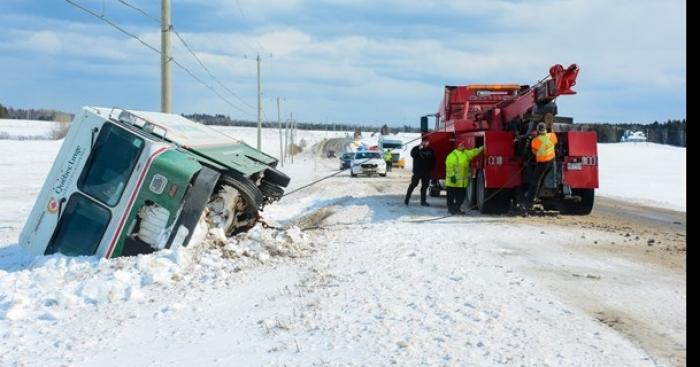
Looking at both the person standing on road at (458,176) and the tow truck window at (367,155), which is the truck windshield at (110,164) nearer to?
the person standing on road at (458,176)

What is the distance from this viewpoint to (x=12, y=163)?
65.8m

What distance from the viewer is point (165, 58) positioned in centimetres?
1917

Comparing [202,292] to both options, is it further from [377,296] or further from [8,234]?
[8,234]

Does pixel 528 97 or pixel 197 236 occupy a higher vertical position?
pixel 528 97

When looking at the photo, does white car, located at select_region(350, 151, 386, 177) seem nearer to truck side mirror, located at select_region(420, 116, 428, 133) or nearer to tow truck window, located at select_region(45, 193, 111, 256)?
truck side mirror, located at select_region(420, 116, 428, 133)

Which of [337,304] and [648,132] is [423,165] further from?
[648,132]

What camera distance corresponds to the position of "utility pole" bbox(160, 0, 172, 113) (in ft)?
62.2

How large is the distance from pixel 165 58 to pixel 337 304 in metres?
14.8

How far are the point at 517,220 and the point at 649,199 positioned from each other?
12561 mm

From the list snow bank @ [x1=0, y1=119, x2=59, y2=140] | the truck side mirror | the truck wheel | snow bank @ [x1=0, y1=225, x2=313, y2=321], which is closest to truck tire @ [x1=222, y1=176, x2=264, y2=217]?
snow bank @ [x1=0, y1=225, x2=313, y2=321]

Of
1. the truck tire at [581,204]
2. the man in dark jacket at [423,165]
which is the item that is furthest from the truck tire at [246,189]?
the truck tire at [581,204]

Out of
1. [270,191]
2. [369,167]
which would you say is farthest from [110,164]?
[369,167]

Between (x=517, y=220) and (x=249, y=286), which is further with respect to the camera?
(x=517, y=220)
